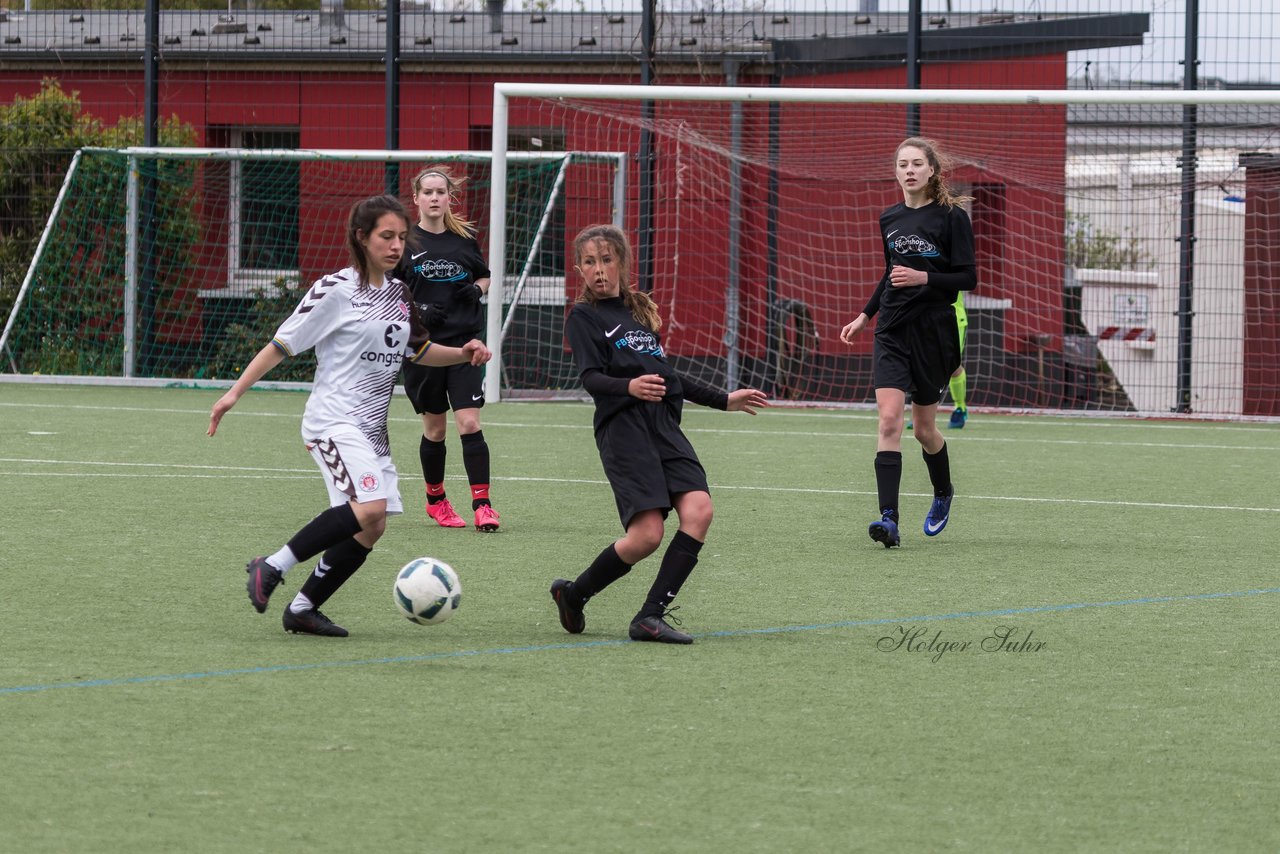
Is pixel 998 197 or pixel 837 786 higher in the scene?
pixel 998 197

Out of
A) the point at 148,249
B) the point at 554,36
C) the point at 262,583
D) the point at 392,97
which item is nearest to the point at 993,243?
the point at 554,36

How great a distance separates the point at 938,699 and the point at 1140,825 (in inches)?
46.3

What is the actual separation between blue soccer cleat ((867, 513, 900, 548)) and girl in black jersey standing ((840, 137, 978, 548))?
377 millimetres

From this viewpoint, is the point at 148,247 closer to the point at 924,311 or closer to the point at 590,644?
the point at 924,311

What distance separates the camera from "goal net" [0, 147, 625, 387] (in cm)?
1756

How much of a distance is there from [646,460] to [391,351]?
919 mm

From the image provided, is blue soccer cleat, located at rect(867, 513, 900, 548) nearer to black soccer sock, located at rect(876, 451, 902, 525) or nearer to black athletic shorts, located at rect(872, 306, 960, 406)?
black soccer sock, located at rect(876, 451, 902, 525)

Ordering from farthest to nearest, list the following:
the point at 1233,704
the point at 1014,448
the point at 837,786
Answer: the point at 1014,448 → the point at 1233,704 → the point at 837,786

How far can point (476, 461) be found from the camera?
28.1 feet

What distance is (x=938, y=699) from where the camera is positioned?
191 inches

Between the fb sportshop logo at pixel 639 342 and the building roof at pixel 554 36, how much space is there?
11770 mm

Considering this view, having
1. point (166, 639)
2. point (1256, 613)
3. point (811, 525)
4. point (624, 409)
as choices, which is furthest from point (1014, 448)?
point (166, 639)

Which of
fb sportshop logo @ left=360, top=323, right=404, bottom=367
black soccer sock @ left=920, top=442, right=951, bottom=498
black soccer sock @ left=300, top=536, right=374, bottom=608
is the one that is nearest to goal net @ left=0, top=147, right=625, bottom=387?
black soccer sock @ left=920, top=442, right=951, bottom=498

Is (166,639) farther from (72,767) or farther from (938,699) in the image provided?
(938,699)
